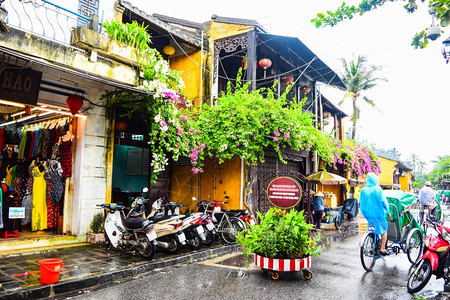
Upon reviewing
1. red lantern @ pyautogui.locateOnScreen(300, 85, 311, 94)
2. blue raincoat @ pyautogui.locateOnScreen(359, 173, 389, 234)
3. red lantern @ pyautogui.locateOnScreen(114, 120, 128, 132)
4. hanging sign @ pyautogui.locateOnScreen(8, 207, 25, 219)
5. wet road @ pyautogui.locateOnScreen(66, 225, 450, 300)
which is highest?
red lantern @ pyautogui.locateOnScreen(300, 85, 311, 94)

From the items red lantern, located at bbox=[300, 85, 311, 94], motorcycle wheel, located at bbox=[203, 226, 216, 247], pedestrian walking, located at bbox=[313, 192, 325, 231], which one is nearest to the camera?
motorcycle wheel, located at bbox=[203, 226, 216, 247]

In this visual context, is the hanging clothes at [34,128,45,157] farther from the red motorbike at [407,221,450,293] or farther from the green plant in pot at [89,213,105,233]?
the red motorbike at [407,221,450,293]

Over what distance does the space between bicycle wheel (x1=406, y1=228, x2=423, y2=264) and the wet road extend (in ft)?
0.89

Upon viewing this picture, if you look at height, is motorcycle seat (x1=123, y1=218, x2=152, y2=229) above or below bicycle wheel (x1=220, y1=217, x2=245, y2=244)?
above

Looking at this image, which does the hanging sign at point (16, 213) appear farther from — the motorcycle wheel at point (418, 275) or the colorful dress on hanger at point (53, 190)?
the motorcycle wheel at point (418, 275)

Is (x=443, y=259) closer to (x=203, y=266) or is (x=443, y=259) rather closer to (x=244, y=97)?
(x=203, y=266)

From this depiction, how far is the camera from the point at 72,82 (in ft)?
27.1

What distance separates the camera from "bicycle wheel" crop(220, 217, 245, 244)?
9672 millimetres

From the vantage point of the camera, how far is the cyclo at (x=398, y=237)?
6836 mm

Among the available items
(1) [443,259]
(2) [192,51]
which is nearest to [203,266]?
(1) [443,259]

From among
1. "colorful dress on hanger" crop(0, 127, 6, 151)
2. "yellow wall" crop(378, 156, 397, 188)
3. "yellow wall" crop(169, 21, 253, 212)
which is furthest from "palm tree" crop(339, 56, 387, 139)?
"colorful dress on hanger" crop(0, 127, 6, 151)

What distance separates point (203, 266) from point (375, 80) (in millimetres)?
24855

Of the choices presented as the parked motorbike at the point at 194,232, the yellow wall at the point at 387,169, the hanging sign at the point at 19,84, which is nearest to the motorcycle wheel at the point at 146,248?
the parked motorbike at the point at 194,232

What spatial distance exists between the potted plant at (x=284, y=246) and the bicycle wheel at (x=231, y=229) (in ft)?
10.9
